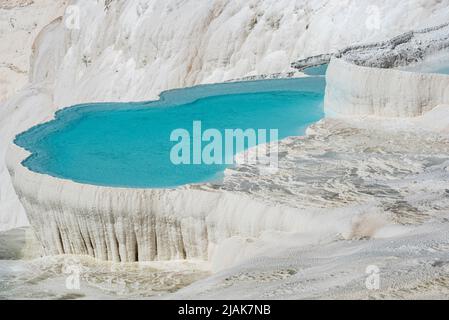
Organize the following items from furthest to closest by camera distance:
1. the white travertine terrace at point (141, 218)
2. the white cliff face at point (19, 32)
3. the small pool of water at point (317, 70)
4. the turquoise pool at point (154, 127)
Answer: the white cliff face at point (19, 32) → the small pool of water at point (317, 70) → the turquoise pool at point (154, 127) → the white travertine terrace at point (141, 218)

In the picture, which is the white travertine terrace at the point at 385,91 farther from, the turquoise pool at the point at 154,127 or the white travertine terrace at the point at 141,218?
the white travertine terrace at the point at 141,218

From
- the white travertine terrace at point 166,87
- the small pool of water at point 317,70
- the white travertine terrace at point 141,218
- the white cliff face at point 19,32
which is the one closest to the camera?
the white travertine terrace at point 141,218

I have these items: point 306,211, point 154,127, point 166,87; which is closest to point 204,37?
point 166,87

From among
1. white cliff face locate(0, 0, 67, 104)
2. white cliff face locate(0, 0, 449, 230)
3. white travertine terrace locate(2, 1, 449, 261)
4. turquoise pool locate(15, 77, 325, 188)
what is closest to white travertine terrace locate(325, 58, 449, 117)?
white travertine terrace locate(2, 1, 449, 261)

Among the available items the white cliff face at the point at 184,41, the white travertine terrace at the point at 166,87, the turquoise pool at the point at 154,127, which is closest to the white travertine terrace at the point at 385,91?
the white travertine terrace at the point at 166,87

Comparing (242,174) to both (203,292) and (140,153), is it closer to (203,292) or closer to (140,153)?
(140,153)

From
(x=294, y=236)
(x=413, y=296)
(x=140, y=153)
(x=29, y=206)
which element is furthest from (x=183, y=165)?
(x=413, y=296)
